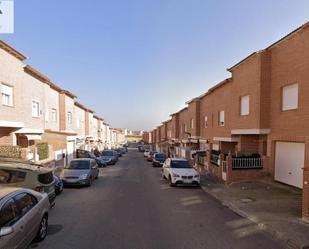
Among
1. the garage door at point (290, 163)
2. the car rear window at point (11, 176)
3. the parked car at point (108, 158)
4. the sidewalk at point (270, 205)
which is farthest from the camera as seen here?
the parked car at point (108, 158)

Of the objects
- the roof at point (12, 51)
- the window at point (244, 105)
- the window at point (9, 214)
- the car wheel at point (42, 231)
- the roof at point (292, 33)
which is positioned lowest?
the car wheel at point (42, 231)

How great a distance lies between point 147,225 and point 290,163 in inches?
334

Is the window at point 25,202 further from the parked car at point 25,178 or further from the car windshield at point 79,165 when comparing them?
the car windshield at point 79,165

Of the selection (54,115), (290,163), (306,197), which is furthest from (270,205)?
(54,115)

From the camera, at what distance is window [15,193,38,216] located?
552 cm

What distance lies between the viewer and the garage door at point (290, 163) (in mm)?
12484

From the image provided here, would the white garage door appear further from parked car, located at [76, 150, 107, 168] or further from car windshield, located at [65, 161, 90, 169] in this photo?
car windshield, located at [65, 161, 90, 169]

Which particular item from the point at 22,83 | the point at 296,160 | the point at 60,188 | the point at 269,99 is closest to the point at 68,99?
the point at 22,83

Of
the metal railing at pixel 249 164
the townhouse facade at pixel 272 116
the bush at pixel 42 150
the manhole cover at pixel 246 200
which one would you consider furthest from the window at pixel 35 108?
the manhole cover at pixel 246 200

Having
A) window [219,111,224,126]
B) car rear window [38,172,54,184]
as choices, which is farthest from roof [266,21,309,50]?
car rear window [38,172,54,184]

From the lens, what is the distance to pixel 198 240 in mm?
6750

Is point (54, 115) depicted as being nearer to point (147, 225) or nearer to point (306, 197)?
point (147, 225)

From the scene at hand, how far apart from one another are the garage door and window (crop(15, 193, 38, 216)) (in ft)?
35.9

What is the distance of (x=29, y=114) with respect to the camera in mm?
18359
